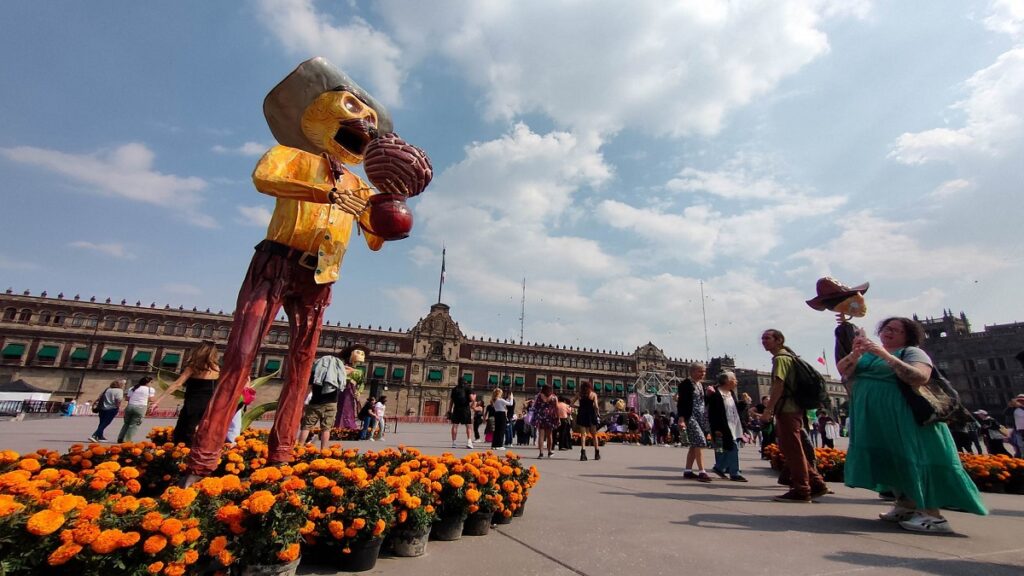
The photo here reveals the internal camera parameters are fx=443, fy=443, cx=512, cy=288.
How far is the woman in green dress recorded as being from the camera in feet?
10.9

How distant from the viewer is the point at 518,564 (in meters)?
2.29

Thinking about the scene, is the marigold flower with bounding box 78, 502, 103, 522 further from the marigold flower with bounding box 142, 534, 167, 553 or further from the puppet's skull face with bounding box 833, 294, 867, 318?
the puppet's skull face with bounding box 833, 294, 867, 318

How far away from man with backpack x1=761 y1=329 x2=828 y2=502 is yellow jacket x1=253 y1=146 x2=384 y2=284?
4.66 meters

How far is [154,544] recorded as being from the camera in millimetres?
1579

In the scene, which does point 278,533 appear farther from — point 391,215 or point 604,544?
point 391,215

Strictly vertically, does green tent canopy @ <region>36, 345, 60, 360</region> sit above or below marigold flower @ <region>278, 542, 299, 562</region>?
above

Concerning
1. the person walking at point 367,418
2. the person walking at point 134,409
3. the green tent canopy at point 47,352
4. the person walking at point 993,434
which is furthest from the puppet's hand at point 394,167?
the green tent canopy at point 47,352

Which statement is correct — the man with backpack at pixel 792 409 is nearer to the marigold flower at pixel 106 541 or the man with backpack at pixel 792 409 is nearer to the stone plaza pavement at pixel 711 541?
the stone plaza pavement at pixel 711 541

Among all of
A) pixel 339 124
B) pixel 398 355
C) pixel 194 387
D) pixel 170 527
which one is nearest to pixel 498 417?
pixel 194 387

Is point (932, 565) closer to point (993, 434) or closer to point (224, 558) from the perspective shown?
A: point (224, 558)

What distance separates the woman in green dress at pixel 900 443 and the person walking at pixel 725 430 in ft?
8.09

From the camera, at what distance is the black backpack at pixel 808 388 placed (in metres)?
4.84

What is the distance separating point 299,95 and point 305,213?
1144 millimetres

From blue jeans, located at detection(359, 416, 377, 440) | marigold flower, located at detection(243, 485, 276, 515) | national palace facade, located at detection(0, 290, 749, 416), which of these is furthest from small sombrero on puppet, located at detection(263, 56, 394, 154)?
national palace facade, located at detection(0, 290, 749, 416)
